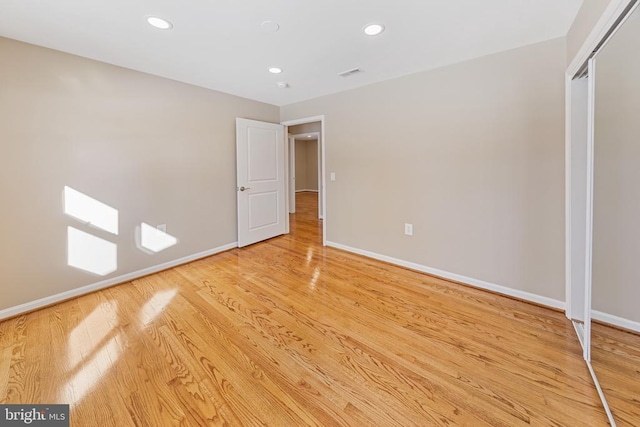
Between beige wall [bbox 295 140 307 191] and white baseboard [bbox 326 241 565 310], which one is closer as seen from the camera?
white baseboard [bbox 326 241 565 310]

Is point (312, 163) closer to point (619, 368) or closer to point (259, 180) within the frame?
point (259, 180)

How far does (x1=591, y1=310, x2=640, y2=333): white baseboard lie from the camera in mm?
1464

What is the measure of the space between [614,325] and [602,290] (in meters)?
0.19

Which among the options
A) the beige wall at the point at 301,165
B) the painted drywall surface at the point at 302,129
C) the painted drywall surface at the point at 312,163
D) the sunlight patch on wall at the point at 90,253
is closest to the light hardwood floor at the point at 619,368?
the sunlight patch on wall at the point at 90,253

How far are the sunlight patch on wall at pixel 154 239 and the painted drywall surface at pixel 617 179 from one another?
3799 millimetres

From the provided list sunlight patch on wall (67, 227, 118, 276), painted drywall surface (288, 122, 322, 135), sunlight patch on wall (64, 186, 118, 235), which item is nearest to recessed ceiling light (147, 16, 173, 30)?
sunlight patch on wall (64, 186, 118, 235)

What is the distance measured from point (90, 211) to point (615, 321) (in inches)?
160

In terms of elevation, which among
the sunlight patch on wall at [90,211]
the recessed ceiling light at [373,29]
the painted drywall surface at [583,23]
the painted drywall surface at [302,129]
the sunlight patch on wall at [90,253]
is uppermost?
the painted drywall surface at [302,129]

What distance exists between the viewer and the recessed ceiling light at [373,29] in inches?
78.1

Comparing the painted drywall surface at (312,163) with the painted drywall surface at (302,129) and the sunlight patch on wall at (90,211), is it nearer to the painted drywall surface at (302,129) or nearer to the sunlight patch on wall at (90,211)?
the painted drywall surface at (302,129)

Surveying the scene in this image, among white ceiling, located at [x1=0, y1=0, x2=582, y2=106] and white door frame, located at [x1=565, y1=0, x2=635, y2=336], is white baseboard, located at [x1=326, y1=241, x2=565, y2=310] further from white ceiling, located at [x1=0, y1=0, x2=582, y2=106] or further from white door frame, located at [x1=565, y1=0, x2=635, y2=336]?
white ceiling, located at [x1=0, y1=0, x2=582, y2=106]

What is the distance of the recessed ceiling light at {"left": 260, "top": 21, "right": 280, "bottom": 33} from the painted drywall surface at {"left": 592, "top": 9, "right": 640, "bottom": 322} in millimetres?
1978

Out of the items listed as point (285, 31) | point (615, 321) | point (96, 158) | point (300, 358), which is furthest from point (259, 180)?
point (615, 321)

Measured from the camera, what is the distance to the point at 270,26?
6.42 feet
